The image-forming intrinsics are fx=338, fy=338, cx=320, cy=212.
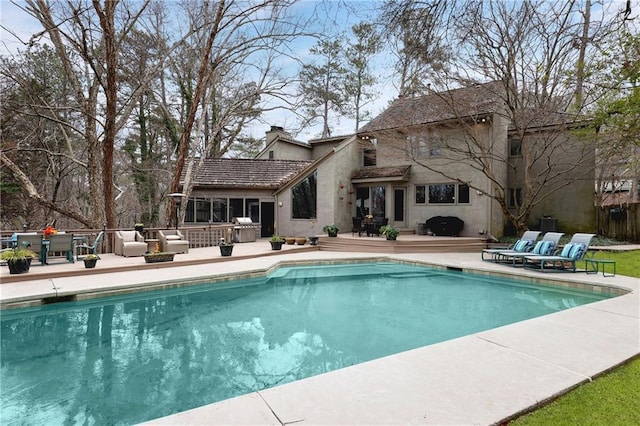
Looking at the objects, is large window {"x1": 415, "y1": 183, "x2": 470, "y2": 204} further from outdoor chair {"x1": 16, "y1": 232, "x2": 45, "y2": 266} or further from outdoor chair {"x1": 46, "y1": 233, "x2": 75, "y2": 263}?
outdoor chair {"x1": 16, "y1": 232, "x2": 45, "y2": 266}

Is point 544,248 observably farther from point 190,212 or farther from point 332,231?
point 190,212

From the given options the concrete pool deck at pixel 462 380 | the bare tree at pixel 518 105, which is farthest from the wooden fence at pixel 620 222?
the concrete pool deck at pixel 462 380

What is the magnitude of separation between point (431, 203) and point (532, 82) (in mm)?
6917

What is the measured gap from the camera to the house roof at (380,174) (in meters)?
17.8

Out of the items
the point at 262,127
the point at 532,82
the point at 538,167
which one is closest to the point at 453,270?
the point at 532,82

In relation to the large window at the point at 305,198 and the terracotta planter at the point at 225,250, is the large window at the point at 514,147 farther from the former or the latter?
the terracotta planter at the point at 225,250

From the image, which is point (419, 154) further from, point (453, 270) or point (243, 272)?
point (243, 272)

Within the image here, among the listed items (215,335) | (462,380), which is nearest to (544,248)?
(462,380)

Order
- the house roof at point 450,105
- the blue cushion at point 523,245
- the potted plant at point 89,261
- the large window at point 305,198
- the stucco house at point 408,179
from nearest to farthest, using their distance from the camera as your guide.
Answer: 1. the potted plant at point 89,261
2. the blue cushion at point 523,245
3. the house roof at point 450,105
4. the stucco house at point 408,179
5. the large window at point 305,198

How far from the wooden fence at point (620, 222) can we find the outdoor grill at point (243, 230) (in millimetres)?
17266

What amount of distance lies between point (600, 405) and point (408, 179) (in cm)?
1581

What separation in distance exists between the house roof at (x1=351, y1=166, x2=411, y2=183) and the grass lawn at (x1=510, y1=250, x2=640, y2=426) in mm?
14463

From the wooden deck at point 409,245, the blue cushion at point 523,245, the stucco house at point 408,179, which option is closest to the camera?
the blue cushion at point 523,245

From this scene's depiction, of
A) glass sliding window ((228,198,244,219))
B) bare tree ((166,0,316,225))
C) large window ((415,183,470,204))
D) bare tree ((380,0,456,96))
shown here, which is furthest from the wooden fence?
glass sliding window ((228,198,244,219))
